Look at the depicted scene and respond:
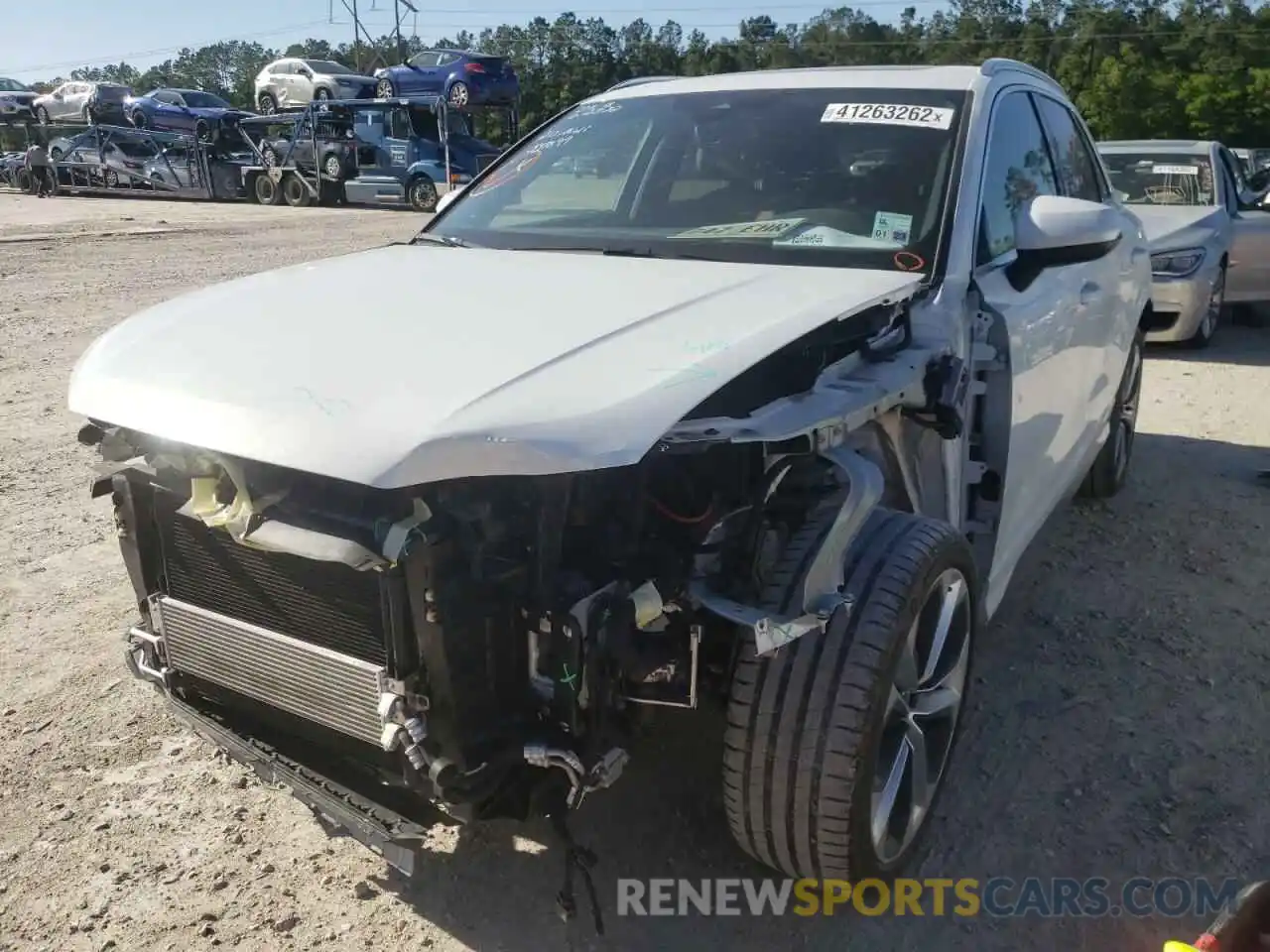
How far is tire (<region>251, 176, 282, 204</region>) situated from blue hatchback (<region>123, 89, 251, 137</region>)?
1.88m

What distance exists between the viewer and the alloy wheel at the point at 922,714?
2.43 meters

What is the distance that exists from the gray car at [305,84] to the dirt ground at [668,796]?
24.8 m

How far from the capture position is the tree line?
49656 millimetres

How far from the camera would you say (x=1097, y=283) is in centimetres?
402

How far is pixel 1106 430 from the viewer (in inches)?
188

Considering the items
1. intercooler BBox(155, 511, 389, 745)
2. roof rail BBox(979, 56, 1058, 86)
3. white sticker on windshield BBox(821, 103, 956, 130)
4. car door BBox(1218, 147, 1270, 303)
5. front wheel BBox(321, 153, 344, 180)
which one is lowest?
front wheel BBox(321, 153, 344, 180)

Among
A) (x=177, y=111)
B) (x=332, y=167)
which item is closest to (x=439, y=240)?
(x=332, y=167)

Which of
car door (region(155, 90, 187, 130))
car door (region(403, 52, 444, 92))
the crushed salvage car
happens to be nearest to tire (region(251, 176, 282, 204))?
car door (region(155, 90, 187, 130))

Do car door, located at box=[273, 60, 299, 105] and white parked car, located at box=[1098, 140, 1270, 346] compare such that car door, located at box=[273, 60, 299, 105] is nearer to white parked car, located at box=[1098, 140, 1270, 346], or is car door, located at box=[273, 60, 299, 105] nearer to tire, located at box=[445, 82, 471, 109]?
tire, located at box=[445, 82, 471, 109]

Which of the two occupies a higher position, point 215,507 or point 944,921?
point 215,507

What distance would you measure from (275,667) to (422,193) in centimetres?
2345

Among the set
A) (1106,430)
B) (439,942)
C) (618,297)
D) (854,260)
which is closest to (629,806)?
(439,942)

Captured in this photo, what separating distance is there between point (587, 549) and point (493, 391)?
14.7 inches

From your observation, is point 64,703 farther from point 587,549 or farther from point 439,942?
point 587,549
